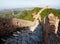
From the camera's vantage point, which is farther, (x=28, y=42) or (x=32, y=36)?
(x=32, y=36)

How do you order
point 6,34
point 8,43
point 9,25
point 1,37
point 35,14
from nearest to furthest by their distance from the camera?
point 8,43 < point 1,37 < point 6,34 < point 9,25 < point 35,14

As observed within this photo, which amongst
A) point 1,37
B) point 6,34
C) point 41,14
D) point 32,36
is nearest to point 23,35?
point 32,36

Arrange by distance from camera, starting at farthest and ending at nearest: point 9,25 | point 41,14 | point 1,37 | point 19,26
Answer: point 41,14, point 19,26, point 9,25, point 1,37

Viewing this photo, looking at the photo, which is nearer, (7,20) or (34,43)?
(34,43)

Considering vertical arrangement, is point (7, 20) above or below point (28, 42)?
above

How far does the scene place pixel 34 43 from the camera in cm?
1159

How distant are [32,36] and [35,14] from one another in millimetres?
9208

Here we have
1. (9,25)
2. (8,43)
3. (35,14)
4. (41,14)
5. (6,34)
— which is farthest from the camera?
(35,14)

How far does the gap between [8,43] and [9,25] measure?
2672 mm

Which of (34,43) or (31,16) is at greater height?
(31,16)

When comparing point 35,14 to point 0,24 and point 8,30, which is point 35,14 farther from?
point 0,24

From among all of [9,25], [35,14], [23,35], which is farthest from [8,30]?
[35,14]

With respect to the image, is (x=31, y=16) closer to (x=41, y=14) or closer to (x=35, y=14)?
(x=35, y=14)

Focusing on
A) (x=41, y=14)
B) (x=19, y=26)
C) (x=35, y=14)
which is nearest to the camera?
(x=19, y=26)
